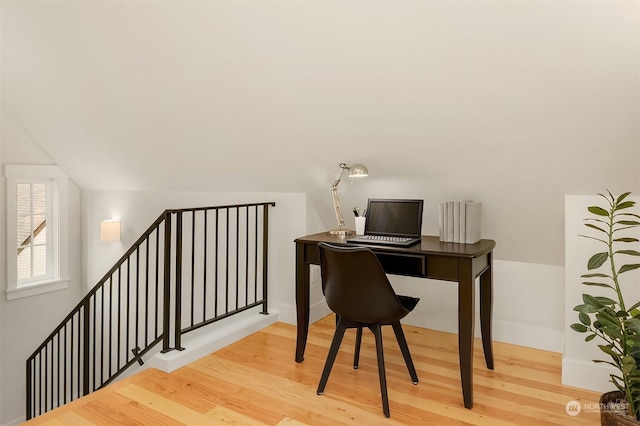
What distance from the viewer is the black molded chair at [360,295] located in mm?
2127

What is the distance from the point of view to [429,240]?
2.72 metres

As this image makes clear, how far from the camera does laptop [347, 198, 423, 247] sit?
2674 mm

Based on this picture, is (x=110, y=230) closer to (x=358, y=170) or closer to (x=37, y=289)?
(x=37, y=289)

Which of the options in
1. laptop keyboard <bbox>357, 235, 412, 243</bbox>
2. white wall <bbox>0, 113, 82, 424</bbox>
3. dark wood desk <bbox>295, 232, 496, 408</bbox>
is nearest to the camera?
dark wood desk <bbox>295, 232, 496, 408</bbox>

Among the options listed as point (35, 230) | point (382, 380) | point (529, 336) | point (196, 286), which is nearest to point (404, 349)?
point (382, 380)

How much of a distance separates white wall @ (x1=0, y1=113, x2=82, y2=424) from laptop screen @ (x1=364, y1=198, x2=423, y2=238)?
148 inches

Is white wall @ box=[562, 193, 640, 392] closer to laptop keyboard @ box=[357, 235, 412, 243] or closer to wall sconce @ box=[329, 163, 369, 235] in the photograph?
laptop keyboard @ box=[357, 235, 412, 243]

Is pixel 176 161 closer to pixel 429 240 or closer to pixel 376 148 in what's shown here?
pixel 376 148

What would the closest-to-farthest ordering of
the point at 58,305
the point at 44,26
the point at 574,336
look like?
the point at 574,336
the point at 44,26
the point at 58,305

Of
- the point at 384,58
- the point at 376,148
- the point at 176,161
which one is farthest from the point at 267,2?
the point at 176,161

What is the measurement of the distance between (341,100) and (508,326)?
6.55 ft

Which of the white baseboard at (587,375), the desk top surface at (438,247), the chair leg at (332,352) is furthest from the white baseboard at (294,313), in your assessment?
the white baseboard at (587,375)

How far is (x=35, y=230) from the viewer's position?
471 cm

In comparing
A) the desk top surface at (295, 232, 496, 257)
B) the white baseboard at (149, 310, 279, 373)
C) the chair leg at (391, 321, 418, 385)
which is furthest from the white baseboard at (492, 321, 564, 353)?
the white baseboard at (149, 310, 279, 373)
